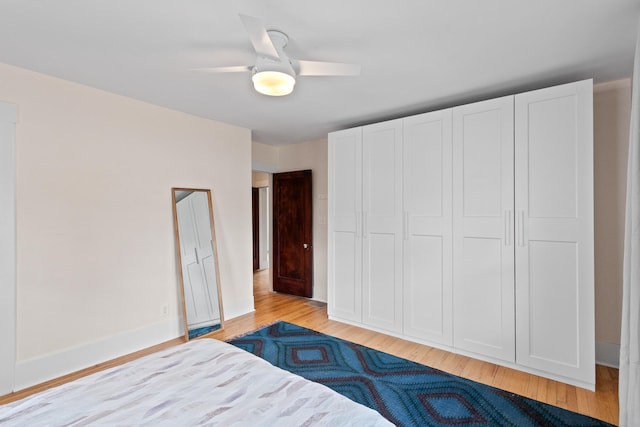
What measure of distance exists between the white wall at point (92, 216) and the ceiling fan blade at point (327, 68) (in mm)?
2089

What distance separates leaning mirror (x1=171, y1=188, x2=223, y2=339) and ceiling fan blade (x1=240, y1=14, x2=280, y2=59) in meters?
2.27

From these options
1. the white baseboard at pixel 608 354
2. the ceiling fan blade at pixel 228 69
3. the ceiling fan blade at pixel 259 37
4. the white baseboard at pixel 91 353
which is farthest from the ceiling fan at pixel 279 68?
the white baseboard at pixel 608 354

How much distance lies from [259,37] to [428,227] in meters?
2.43

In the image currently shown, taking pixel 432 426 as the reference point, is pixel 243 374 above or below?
above

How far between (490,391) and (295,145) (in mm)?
4146

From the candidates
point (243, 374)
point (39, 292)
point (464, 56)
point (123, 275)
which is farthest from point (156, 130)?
point (464, 56)

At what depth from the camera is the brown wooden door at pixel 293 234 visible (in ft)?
16.1

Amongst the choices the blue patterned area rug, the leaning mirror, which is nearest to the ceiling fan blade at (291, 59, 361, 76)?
the leaning mirror

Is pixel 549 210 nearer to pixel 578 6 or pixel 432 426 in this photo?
pixel 578 6

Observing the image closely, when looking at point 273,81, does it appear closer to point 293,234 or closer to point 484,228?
point 484,228

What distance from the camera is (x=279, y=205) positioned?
5.33 metres

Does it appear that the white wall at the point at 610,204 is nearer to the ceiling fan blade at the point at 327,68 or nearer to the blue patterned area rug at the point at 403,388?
the blue patterned area rug at the point at 403,388

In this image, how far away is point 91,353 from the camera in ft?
9.04

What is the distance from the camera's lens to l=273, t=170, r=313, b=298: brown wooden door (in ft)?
16.1
